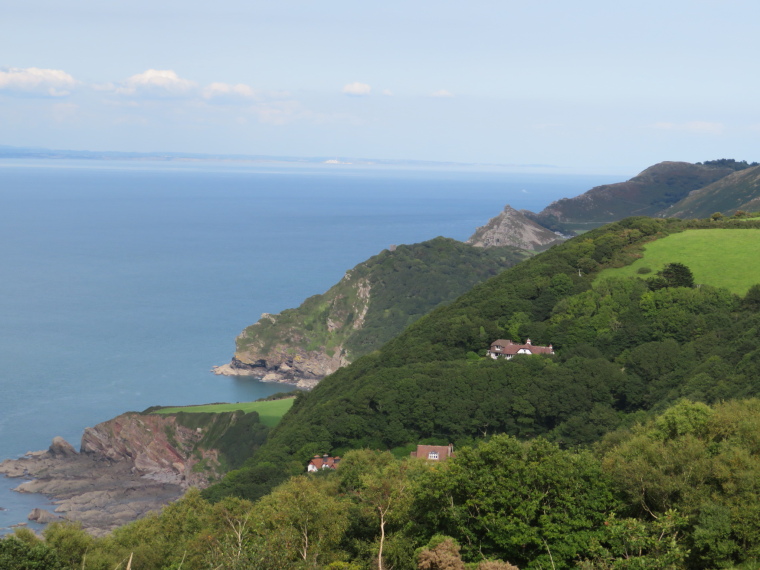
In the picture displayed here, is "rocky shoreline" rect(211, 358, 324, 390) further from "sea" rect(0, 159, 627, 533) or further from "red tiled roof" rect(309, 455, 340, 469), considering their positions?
"red tiled roof" rect(309, 455, 340, 469)

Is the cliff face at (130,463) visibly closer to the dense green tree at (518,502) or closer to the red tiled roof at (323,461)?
the red tiled roof at (323,461)

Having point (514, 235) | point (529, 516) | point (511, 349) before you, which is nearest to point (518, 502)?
point (529, 516)

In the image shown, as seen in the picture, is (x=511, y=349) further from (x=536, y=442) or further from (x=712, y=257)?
(x=536, y=442)

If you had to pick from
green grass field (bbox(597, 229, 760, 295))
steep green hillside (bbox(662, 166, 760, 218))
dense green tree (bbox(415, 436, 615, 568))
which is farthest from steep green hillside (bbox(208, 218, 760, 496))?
steep green hillside (bbox(662, 166, 760, 218))

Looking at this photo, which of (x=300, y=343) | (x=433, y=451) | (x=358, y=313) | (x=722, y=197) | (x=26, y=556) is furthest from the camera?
(x=722, y=197)

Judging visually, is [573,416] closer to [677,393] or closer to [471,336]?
[677,393]

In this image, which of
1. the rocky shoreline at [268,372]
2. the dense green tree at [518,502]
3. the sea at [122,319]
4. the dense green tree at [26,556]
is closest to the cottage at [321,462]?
the dense green tree at [26,556]

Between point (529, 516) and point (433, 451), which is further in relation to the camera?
point (433, 451)
